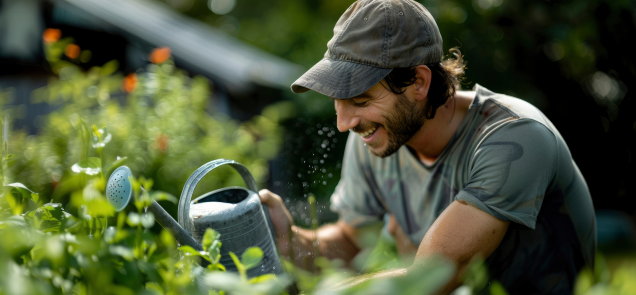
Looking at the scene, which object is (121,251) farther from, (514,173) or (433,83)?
(433,83)

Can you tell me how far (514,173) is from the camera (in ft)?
4.73

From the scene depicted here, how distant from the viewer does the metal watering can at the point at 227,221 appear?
3.74 feet

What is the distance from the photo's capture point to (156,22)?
29.8 ft

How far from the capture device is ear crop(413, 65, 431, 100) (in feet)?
5.63

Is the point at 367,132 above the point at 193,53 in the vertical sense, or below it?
above

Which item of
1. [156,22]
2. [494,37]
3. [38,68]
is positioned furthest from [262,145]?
[156,22]

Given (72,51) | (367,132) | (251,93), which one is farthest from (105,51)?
(367,132)

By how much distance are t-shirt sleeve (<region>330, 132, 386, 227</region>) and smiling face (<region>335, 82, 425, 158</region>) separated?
1.71 ft

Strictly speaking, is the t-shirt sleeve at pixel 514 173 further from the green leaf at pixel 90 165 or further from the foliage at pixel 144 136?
the foliage at pixel 144 136

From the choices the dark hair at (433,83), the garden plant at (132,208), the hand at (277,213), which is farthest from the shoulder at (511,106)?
the hand at (277,213)

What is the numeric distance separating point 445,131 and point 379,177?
1.63ft

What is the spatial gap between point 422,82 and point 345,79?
35cm

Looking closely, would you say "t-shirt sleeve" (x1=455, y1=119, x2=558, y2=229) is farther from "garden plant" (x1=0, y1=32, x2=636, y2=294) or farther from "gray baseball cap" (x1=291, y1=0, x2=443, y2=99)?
"gray baseball cap" (x1=291, y1=0, x2=443, y2=99)

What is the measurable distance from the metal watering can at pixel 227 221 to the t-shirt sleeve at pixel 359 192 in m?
0.95
